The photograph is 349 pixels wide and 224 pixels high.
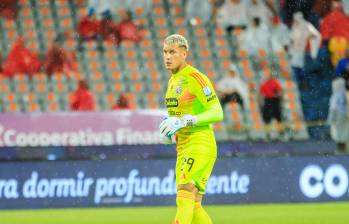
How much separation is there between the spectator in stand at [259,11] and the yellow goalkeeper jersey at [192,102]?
36.6 ft

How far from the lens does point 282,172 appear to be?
48.7 feet

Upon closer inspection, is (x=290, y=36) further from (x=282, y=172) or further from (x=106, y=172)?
(x=106, y=172)

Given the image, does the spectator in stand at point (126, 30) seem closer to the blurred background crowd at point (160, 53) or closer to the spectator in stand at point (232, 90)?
the blurred background crowd at point (160, 53)

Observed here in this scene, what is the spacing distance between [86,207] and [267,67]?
18.1 feet

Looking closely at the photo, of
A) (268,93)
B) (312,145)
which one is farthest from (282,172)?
(268,93)

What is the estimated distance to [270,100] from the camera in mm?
16953

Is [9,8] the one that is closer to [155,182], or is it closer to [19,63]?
[19,63]

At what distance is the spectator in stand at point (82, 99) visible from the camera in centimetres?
1694


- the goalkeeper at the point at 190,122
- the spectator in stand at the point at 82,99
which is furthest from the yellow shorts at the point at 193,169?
the spectator in stand at the point at 82,99

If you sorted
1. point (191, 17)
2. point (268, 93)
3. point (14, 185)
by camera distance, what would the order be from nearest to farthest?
point (14, 185), point (268, 93), point (191, 17)

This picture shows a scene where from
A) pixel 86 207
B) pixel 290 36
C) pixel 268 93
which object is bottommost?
pixel 86 207

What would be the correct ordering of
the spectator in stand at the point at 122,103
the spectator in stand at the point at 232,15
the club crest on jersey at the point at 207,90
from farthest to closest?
1. the spectator in stand at the point at 232,15
2. the spectator in stand at the point at 122,103
3. the club crest on jersey at the point at 207,90

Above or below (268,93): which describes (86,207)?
below

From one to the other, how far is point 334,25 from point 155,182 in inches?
220
